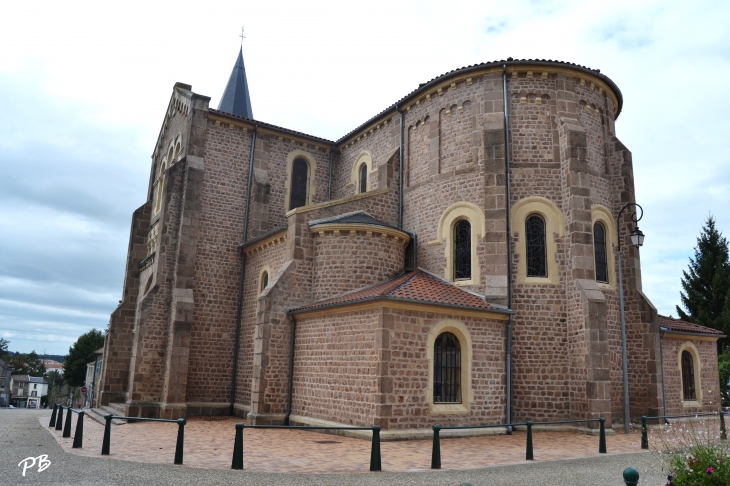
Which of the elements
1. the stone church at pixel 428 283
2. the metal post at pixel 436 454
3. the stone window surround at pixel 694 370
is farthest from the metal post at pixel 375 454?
the stone window surround at pixel 694 370

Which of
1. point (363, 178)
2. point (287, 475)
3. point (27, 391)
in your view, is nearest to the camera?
point (287, 475)

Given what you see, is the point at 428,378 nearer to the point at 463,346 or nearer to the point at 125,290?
the point at 463,346

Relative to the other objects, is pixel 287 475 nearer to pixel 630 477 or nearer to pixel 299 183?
pixel 630 477

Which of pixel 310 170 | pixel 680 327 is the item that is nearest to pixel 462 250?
pixel 680 327

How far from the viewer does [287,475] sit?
855 centimetres

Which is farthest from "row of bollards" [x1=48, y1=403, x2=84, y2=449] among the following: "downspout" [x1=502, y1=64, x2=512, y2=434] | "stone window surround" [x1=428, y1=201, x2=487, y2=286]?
"stone window surround" [x1=428, y1=201, x2=487, y2=286]

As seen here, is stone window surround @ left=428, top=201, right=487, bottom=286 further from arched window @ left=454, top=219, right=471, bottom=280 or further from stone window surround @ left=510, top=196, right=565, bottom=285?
stone window surround @ left=510, top=196, right=565, bottom=285

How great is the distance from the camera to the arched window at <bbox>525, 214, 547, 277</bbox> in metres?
16.8

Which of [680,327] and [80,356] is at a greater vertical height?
[680,327]

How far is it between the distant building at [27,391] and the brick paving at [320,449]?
313ft

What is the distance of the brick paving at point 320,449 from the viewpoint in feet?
31.9

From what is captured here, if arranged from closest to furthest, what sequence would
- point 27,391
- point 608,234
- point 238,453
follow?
point 238,453, point 608,234, point 27,391

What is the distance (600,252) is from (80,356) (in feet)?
185

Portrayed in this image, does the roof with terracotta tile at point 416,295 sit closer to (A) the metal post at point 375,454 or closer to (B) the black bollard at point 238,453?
(A) the metal post at point 375,454
